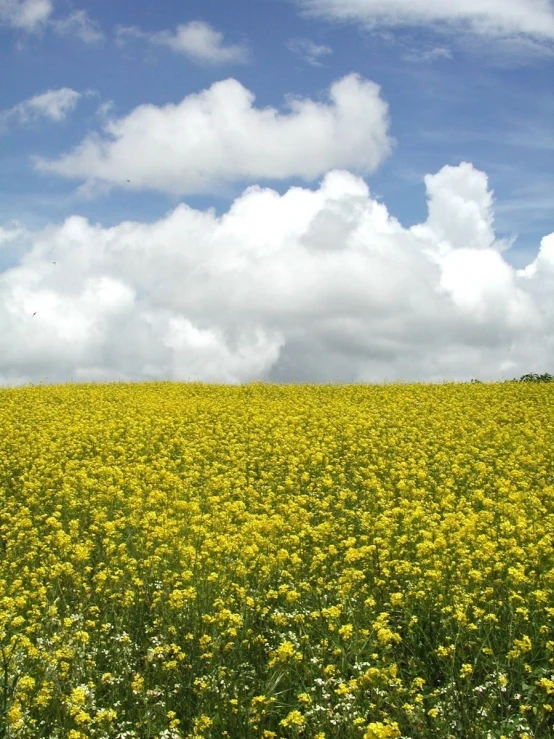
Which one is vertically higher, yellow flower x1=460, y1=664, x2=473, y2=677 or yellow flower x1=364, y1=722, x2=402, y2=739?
yellow flower x1=364, y1=722, x2=402, y2=739

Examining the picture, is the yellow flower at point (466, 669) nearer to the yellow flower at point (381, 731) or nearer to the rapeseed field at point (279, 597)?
the rapeseed field at point (279, 597)

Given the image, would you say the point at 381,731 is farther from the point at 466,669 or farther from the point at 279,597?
the point at 279,597

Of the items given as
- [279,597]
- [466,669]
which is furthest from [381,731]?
[279,597]

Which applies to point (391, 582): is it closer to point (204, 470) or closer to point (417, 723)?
point (417, 723)

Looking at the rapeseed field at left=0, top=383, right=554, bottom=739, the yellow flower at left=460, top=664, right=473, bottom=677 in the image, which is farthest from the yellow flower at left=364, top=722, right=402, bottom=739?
the yellow flower at left=460, top=664, right=473, bottom=677

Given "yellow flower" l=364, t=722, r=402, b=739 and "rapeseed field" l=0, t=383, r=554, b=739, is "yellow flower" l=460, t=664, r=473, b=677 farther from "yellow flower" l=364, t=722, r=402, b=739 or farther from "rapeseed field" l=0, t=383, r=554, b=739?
"yellow flower" l=364, t=722, r=402, b=739

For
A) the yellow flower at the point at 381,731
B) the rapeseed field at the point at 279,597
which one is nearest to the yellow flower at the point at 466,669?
the rapeseed field at the point at 279,597

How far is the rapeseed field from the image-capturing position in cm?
644

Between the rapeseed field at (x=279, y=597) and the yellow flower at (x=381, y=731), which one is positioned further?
the rapeseed field at (x=279, y=597)

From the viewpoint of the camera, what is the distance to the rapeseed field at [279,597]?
6.44 m

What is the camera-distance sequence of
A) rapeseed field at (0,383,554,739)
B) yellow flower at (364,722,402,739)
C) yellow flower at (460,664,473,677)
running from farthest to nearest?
yellow flower at (460,664,473,677) < rapeseed field at (0,383,554,739) < yellow flower at (364,722,402,739)

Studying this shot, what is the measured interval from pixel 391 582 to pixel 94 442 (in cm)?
1134

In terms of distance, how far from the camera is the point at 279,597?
895 centimetres

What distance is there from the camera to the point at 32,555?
1096 centimetres
